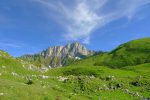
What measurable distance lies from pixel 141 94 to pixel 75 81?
13081 mm

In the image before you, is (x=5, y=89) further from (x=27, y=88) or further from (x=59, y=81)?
(x=59, y=81)

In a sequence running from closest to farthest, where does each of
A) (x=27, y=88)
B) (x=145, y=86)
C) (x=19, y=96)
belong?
1. (x=19, y=96)
2. (x=27, y=88)
3. (x=145, y=86)

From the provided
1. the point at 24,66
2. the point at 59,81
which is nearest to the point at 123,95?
the point at 59,81

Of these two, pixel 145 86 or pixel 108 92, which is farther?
pixel 145 86

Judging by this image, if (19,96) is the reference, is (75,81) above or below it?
above

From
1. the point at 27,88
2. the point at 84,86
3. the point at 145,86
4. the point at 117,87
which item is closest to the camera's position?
the point at 27,88

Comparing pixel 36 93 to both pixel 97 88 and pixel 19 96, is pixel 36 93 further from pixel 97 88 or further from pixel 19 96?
pixel 97 88

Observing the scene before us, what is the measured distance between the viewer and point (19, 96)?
131ft

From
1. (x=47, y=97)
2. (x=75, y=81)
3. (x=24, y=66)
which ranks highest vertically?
(x=24, y=66)

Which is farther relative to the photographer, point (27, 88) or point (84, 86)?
point (84, 86)

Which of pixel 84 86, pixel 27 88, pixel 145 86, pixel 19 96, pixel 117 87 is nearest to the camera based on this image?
pixel 19 96

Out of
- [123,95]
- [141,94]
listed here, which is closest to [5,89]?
[123,95]

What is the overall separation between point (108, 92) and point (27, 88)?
24.1 m

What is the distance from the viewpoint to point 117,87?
222 ft
